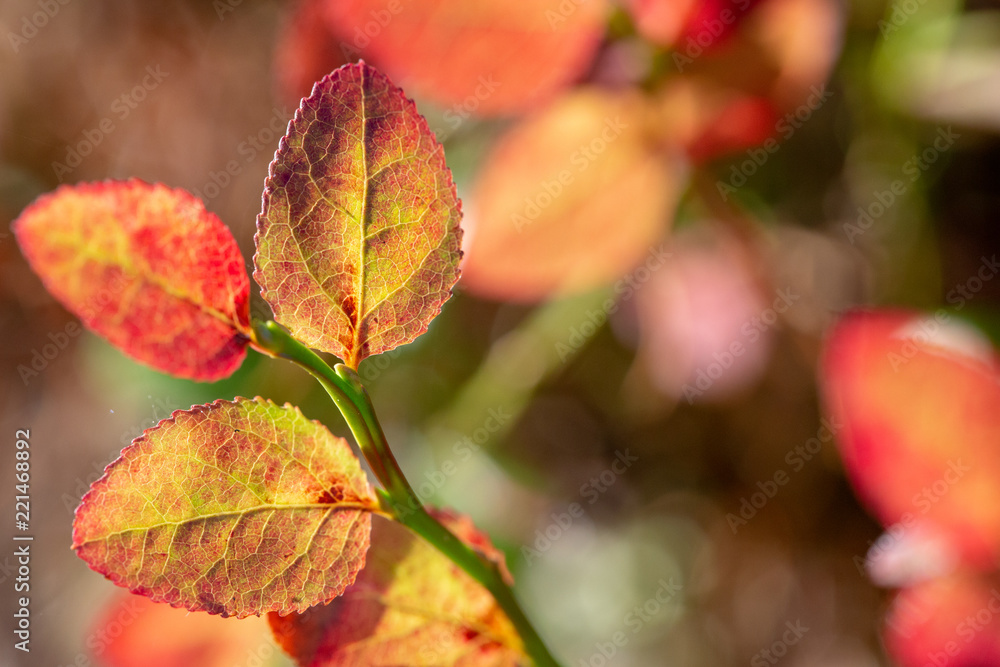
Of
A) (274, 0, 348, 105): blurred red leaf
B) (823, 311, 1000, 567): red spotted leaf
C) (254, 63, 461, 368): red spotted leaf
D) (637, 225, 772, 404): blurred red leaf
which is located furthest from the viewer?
(637, 225, 772, 404): blurred red leaf

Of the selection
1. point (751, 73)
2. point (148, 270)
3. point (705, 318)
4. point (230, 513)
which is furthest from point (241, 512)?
point (705, 318)

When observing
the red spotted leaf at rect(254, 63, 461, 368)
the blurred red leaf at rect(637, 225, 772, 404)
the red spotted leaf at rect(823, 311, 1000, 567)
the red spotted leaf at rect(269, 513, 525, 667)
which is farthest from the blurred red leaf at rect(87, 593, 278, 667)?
the blurred red leaf at rect(637, 225, 772, 404)

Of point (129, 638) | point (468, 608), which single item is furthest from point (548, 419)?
point (468, 608)

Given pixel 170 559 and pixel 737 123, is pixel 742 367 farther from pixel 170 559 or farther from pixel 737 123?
pixel 170 559

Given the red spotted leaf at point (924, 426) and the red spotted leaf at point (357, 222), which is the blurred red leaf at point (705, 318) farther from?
the red spotted leaf at point (357, 222)

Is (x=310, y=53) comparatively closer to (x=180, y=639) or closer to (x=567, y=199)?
(x=567, y=199)

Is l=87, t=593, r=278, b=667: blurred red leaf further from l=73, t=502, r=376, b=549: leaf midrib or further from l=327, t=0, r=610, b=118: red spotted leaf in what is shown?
l=327, t=0, r=610, b=118: red spotted leaf
